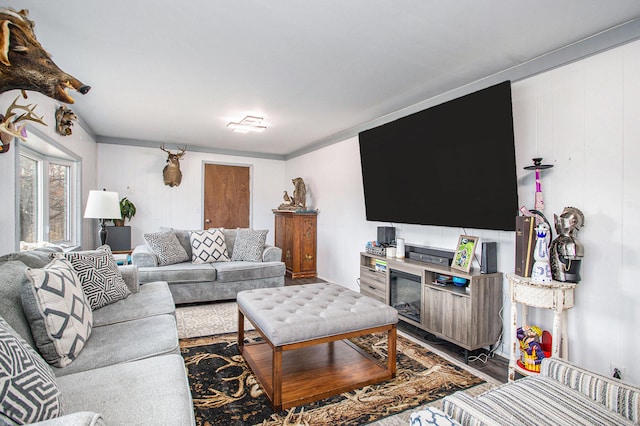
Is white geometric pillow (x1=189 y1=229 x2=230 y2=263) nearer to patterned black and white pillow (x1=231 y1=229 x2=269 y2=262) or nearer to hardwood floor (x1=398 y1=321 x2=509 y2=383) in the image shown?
patterned black and white pillow (x1=231 y1=229 x2=269 y2=262)

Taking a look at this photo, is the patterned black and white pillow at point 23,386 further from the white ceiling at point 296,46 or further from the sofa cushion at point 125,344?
the white ceiling at point 296,46

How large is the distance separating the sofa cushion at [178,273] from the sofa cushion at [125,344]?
1808 mm

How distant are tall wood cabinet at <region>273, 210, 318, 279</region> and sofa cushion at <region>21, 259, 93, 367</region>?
3.80 meters

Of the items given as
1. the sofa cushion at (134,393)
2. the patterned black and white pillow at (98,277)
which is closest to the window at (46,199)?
the patterned black and white pillow at (98,277)

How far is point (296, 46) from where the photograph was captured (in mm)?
2307

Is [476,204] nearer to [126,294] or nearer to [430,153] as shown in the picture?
[430,153]

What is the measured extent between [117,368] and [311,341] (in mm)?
1027

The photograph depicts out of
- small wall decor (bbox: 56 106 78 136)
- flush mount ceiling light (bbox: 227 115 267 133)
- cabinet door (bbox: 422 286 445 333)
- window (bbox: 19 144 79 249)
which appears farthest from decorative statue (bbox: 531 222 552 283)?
small wall decor (bbox: 56 106 78 136)

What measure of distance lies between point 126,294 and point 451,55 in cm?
304

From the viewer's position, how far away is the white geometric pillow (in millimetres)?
4262

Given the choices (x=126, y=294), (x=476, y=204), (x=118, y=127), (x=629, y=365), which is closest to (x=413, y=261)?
(x=476, y=204)

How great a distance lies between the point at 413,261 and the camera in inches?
128

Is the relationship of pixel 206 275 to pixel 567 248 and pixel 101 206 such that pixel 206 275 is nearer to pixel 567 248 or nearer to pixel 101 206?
pixel 101 206

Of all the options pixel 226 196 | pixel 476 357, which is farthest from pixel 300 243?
pixel 476 357
